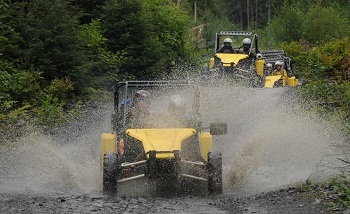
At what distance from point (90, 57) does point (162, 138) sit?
1357cm

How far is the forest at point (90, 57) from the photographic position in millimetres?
18406

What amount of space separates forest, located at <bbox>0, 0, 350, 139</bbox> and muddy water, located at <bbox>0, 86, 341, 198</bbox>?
2.85ft

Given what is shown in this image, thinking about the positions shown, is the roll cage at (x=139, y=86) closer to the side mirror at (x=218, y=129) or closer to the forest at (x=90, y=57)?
the side mirror at (x=218, y=129)

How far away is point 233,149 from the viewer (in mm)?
14469

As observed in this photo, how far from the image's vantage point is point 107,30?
2633 centimetres

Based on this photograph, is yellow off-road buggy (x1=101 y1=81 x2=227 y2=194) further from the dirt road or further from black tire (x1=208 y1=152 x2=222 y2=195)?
the dirt road

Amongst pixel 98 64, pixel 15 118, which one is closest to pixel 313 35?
pixel 98 64

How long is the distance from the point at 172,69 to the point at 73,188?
17813 mm

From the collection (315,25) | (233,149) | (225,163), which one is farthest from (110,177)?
(315,25)

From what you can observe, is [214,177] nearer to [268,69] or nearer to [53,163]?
[53,163]

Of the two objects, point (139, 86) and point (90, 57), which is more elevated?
point (90, 57)

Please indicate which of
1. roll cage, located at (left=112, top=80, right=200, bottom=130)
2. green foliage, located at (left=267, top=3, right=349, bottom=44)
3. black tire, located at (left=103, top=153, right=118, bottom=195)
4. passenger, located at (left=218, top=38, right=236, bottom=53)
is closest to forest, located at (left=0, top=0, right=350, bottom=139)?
passenger, located at (left=218, top=38, right=236, bottom=53)

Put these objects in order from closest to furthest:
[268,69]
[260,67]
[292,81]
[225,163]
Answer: [225,163]
[292,81]
[260,67]
[268,69]

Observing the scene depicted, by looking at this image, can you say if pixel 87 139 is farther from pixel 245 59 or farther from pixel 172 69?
pixel 172 69
